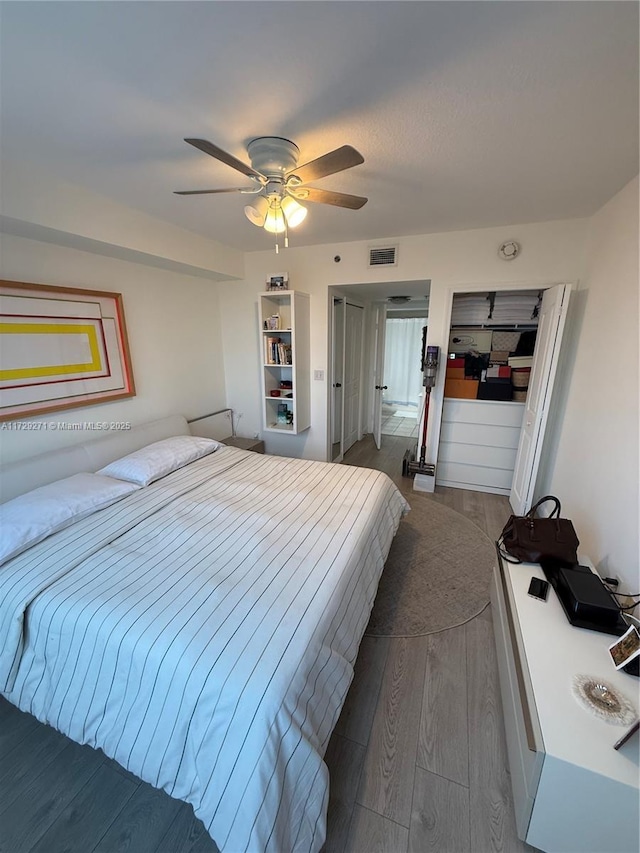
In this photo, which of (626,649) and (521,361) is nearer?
(626,649)

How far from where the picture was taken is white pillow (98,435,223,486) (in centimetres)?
223

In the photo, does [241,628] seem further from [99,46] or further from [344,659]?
[99,46]

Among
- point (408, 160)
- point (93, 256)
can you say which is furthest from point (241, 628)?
point (93, 256)

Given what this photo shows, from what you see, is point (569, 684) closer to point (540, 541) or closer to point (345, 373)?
point (540, 541)

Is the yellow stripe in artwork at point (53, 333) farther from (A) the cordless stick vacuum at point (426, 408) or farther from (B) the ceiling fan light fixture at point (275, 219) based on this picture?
(A) the cordless stick vacuum at point (426, 408)

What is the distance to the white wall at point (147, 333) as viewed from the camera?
6.80 ft

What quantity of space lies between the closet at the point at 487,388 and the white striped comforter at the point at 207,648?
2166mm

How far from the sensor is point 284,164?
1581 millimetres

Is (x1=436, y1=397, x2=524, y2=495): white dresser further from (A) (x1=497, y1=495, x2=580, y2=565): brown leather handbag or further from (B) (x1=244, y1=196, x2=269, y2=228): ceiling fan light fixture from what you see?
(B) (x1=244, y1=196, x2=269, y2=228): ceiling fan light fixture

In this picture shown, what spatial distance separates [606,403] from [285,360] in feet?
8.43

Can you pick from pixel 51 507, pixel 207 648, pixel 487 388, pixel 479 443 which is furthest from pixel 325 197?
pixel 479 443

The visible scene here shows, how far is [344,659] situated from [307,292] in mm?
3169

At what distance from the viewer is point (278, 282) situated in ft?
10.7

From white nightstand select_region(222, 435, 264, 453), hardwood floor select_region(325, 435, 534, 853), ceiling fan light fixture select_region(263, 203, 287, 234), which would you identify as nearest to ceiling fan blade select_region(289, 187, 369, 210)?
ceiling fan light fixture select_region(263, 203, 287, 234)
